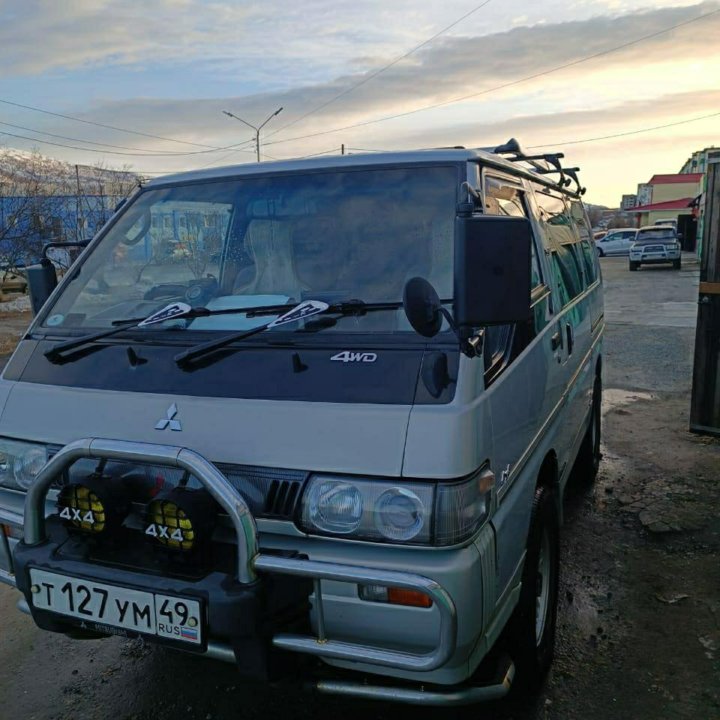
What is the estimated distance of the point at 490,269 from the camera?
2082 millimetres

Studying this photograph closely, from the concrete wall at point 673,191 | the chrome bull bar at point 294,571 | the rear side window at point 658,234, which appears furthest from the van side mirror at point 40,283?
the concrete wall at point 673,191

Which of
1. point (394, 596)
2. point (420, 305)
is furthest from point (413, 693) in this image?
point (420, 305)

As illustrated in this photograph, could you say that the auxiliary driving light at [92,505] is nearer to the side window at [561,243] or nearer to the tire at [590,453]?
the side window at [561,243]

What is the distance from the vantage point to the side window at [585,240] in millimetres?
5413

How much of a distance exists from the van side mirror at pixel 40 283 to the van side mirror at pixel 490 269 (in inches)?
89.9

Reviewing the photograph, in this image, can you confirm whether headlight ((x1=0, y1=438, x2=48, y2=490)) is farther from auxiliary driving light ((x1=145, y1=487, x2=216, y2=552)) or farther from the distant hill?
the distant hill

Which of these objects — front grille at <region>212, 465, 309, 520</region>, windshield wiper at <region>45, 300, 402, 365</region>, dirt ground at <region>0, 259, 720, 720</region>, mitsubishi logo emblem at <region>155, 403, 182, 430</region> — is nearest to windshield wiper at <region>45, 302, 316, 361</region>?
windshield wiper at <region>45, 300, 402, 365</region>

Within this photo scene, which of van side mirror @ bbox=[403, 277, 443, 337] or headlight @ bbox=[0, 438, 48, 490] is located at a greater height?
van side mirror @ bbox=[403, 277, 443, 337]

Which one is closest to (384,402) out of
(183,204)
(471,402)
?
(471,402)

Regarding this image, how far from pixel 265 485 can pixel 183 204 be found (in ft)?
5.50

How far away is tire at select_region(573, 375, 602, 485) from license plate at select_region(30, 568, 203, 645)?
3.78 m

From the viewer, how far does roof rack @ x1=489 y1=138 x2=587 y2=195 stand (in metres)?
3.56

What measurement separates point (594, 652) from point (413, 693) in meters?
1.55

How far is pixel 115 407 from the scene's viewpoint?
7.97ft
